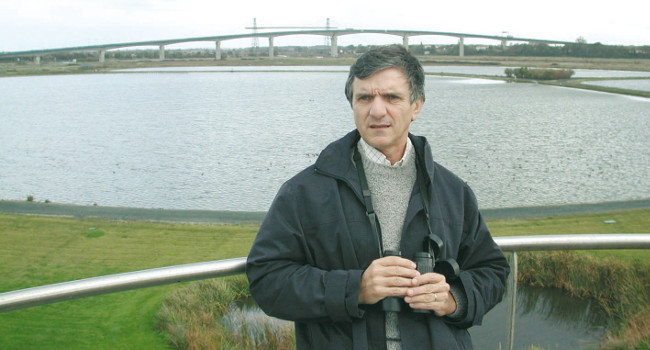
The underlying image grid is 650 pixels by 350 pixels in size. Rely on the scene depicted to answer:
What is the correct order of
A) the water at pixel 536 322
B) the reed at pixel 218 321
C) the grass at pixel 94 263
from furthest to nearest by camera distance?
the grass at pixel 94 263
the water at pixel 536 322
the reed at pixel 218 321

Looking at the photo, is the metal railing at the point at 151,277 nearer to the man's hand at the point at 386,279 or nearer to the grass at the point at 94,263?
the man's hand at the point at 386,279

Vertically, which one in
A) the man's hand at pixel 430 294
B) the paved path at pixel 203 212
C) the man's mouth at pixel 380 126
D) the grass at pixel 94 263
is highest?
the man's mouth at pixel 380 126

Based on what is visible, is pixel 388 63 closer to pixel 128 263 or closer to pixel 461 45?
pixel 128 263

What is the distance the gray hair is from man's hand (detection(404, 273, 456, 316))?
28.0 inches

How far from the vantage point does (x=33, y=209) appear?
12555 millimetres

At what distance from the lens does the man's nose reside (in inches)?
94.9

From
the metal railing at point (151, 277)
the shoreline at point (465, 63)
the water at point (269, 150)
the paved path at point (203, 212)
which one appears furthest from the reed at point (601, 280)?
the shoreline at point (465, 63)

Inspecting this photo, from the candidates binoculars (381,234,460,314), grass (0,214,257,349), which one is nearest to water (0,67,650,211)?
grass (0,214,257,349)

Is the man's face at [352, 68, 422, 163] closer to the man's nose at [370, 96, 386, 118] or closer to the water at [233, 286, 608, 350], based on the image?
the man's nose at [370, 96, 386, 118]

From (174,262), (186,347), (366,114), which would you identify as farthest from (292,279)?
(174,262)

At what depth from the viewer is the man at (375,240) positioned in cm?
223

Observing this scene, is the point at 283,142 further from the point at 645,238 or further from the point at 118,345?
the point at 645,238

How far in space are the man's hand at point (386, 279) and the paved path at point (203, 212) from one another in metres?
9.52

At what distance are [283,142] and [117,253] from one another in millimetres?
18303
